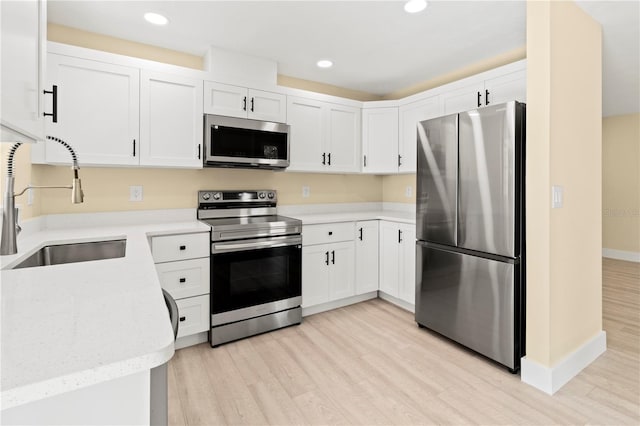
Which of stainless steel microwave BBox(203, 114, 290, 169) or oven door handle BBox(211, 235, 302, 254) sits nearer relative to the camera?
oven door handle BBox(211, 235, 302, 254)

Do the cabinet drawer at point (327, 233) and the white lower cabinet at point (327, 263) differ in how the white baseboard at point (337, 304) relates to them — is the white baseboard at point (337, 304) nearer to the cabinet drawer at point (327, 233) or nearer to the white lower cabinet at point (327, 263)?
the white lower cabinet at point (327, 263)

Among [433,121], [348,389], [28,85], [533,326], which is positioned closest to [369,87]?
[433,121]

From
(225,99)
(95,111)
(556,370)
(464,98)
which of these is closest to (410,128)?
(464,98)

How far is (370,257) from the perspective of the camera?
11.3 ft

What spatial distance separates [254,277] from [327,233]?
2.70 feet

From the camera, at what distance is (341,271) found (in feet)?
10.8

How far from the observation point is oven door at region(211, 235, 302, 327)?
2.56 meters

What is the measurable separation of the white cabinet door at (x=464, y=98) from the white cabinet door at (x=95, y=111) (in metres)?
2.63

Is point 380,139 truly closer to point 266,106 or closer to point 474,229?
point 266,106

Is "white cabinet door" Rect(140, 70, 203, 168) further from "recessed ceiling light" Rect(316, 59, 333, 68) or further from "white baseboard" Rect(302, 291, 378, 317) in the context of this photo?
"white baseboard" Rect(302, 291, 378, 317)

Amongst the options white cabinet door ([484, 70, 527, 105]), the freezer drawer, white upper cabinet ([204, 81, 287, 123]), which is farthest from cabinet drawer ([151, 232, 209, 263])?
white cabinet door ([484, 70, 527, 105])

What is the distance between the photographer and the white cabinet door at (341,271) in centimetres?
321

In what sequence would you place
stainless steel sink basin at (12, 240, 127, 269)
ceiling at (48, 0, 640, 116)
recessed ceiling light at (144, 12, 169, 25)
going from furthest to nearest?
recessed ceiling light at (144, 12, 169, 25) < ceiling at (48, 0, 640, 116) < stainless steel sink basin at (12, 240, 127, 269)

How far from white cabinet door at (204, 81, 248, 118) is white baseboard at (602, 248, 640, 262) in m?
6.42
